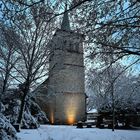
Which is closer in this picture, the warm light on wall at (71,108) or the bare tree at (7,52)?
the bare tree at (7,52)

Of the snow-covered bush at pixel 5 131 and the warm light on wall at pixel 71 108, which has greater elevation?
the warm light on wall at pixel 71 108

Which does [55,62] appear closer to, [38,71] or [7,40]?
[38,71]

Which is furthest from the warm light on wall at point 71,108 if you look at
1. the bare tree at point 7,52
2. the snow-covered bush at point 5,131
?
the snow-covered bush at point 5,131

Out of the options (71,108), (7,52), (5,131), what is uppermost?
(7,52)

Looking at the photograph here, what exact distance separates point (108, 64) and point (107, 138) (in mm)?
7596

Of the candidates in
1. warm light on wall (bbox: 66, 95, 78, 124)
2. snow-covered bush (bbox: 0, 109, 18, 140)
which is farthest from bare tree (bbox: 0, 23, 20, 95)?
warm light on wall (bbox: 66, 95, 78, 124)

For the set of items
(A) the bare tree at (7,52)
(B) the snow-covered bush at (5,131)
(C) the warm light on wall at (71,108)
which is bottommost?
(B) the snow-covered bush at (5,131)

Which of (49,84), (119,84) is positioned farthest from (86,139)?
(119,84)

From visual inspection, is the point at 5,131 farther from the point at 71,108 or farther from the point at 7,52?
the point at 71,108

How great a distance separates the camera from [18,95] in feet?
64.1

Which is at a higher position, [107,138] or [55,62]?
[55,62]

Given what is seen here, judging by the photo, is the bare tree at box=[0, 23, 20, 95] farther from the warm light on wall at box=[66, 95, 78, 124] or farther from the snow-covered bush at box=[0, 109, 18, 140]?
the warm light on wall at box=[66, 95, 78, 124]

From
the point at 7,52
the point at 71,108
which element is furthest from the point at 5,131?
the point at 71,108

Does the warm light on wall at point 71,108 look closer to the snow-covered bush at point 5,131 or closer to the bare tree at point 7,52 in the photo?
the bare tree at point 7,52
